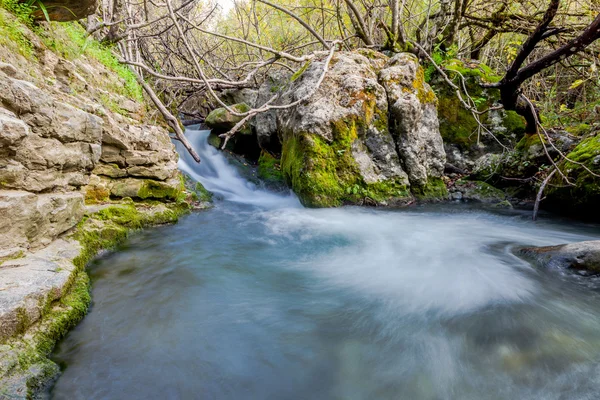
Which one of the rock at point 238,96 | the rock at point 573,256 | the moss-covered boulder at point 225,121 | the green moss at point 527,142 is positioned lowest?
the rock at point 573,256

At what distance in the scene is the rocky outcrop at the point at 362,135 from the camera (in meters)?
5.21

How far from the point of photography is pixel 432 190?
5.86 meters

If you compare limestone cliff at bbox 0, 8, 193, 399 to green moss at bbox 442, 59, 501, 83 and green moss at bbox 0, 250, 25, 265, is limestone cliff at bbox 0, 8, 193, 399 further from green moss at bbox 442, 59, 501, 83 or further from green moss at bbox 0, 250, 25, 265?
green moss at bbox 442, 59, 501, 83

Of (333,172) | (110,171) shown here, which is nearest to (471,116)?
(333,172)

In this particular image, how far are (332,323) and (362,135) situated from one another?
3985 mm

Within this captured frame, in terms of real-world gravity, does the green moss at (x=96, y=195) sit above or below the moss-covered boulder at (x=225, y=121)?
below

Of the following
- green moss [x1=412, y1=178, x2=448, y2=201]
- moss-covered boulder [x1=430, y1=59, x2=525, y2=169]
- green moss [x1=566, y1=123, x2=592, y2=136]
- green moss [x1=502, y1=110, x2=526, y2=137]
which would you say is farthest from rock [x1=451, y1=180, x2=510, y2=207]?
green moss [x1=566, y1=123, x2=592, y2=136]

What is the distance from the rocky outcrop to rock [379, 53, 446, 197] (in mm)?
18

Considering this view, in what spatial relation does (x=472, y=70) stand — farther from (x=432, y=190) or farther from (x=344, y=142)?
(x=344, y=142)

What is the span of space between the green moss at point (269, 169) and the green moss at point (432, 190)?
9.68 ft

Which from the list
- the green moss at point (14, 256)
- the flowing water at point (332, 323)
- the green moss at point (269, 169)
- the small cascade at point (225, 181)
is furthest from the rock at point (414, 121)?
the green moss at point (14, 256)

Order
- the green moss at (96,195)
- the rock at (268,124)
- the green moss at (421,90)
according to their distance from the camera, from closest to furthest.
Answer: the green moss at (96,195) → the green moss at (421,90) → the rock at (268,124)

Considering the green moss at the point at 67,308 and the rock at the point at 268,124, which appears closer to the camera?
the green moss at the point at 67,308

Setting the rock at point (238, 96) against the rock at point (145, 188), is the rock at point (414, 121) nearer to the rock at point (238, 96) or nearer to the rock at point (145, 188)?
the rock at point (145, 188)
